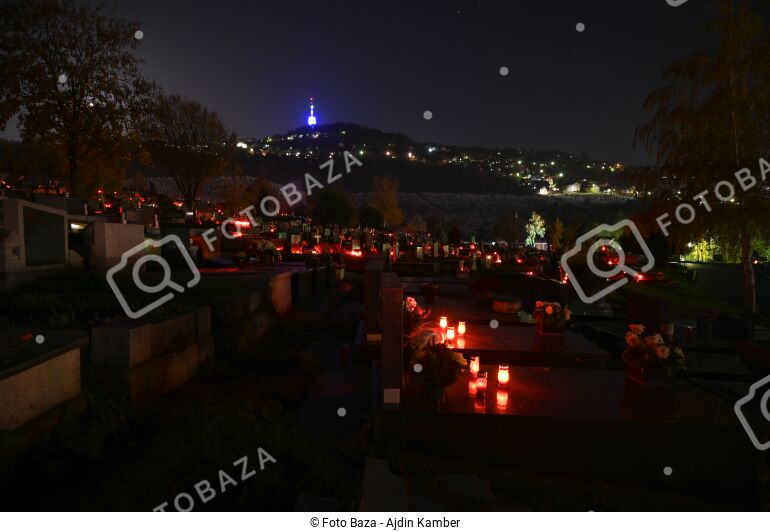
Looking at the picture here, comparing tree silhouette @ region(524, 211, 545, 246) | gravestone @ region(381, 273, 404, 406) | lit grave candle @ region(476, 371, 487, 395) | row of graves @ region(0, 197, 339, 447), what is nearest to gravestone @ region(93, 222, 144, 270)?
row of graves @ region(0, 197, 339, 447)

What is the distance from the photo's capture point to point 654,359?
6.31 m

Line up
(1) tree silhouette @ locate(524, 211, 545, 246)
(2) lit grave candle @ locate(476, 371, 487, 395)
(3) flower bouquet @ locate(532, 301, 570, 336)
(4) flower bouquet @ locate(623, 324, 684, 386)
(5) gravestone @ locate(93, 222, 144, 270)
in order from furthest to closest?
1. (1) tree silhouette @ locate(524, 211, 545, 246)
2. (5) gravestone @ locate(93, 222, 144, 270)
3. (3) flower bouquet @ locate(532, 301, 570, 336)
4. (4) flower bouquet @ locate(623, 324, 684, 386)
5. (2) lit grave candle @ locate(476, 371, 487, 395)

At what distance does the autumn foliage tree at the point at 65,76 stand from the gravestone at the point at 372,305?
20.1m

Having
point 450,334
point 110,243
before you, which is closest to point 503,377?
point 450,334

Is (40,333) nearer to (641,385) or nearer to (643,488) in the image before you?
(643,488)

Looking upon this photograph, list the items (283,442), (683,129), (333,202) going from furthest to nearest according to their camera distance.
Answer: (333,202)
(683,129)
(283,442)

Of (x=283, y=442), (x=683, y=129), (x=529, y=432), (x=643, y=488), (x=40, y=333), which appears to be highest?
(x=683, y=129)

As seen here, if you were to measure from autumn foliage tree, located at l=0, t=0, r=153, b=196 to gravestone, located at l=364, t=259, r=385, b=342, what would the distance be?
20058 millimetres

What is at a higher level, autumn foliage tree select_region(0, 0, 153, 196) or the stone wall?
autumn foliage tree select_region(0, 0, 153, 196)

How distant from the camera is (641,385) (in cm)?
633

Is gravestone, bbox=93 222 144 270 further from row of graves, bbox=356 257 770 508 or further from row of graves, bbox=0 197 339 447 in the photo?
row of graves, bbox=356 257 770 508

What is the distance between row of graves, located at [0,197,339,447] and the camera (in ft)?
17.0
